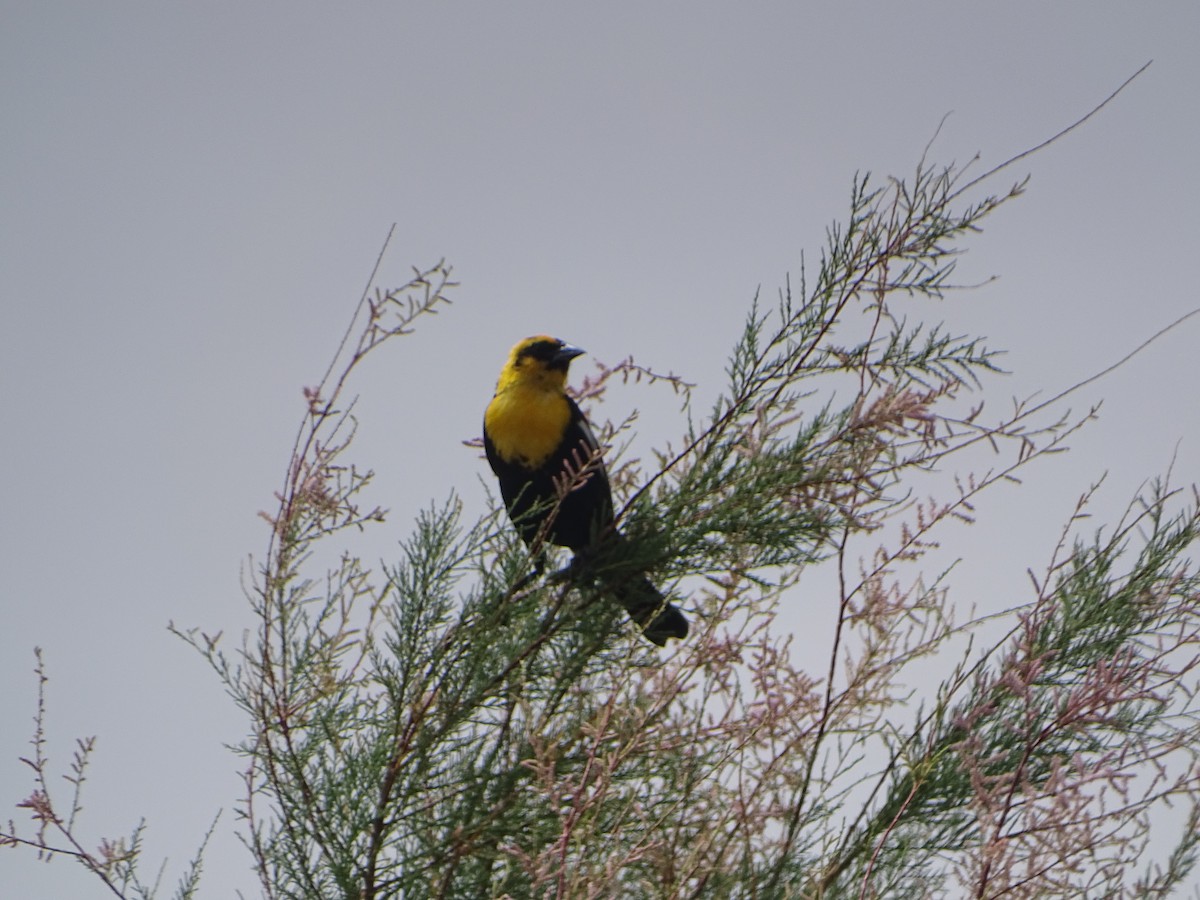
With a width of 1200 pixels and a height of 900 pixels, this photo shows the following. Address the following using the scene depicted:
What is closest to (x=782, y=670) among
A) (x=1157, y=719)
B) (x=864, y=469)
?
(x=864, y=469)

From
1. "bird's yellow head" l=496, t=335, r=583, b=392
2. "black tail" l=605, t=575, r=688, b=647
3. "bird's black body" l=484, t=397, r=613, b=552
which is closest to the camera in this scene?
"black tail" l=605, t=575, r=688, b=647

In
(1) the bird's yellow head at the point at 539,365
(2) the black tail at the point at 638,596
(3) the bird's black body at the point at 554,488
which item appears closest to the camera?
(2) the black tail at the point at 638,596

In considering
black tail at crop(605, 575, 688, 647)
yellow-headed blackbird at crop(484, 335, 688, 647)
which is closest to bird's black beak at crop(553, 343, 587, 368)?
yellow-headed blackbird at crop(484, 335, 688, 647)

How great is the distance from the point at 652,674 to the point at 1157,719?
1074mm

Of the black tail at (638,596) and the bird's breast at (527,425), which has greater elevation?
the bird's breast at (527,425)

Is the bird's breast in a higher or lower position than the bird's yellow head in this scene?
lower

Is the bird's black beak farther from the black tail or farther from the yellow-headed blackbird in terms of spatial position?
the black tail

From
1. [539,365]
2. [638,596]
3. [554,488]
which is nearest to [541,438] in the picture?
[554,488]

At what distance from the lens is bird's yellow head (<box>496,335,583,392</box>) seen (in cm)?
420

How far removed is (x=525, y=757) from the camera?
2.64m

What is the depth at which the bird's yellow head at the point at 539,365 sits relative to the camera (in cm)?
420

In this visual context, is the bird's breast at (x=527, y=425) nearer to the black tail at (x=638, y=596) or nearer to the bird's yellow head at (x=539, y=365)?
the bird's yellow head at (x=539, y=365)

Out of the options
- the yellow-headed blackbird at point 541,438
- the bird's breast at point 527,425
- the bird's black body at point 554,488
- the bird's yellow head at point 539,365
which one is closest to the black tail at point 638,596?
the yellow-headed blackbird at point 541,438

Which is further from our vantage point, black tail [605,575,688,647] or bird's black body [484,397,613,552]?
bird's black body [484,397,613,552]
